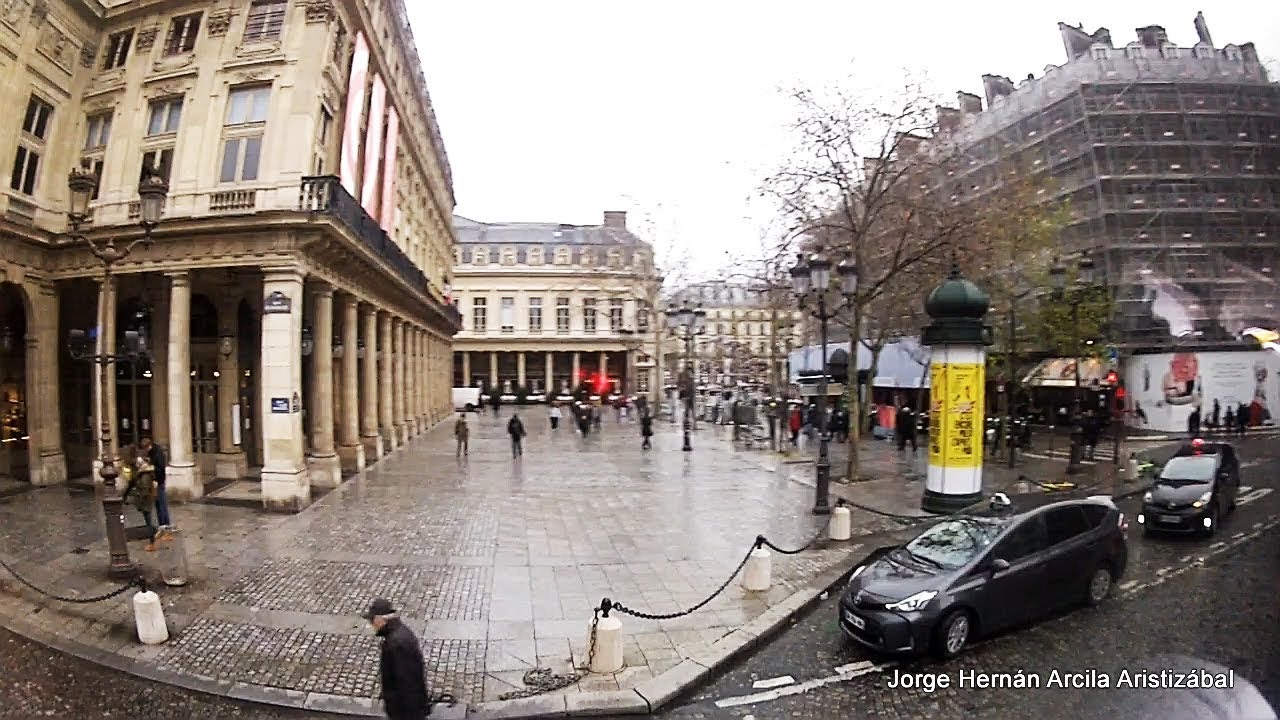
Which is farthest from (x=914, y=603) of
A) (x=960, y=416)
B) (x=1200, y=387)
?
(x=1200, y=387)

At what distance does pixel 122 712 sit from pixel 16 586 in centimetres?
568

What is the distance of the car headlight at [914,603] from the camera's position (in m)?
7.27

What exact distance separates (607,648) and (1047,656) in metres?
4.64

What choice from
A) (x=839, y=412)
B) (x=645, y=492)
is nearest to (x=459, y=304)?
(x=839, y=412)

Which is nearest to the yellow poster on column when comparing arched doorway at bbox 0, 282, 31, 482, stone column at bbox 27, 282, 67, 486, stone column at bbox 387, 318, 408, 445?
stone column at bbox 387, 318, 408, 445

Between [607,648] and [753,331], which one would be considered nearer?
[607,648]

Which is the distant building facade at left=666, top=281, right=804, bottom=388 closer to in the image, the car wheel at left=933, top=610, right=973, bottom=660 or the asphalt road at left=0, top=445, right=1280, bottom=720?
the asphalt road at left=0, top=445, right=1280, bottom=720

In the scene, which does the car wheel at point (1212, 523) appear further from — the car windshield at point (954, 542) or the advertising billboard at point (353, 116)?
the advertising billboard at point (353, 116)

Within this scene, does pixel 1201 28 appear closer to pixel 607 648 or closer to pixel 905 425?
pixel 607 648

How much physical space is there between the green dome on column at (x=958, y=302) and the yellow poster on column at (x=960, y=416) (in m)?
1.06

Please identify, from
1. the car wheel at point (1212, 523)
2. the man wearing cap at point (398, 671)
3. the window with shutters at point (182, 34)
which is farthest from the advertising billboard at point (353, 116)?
the car wheel at point (1212, 523)

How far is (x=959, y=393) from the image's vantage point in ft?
49.0

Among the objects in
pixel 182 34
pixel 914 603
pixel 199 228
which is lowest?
pixel 914 603

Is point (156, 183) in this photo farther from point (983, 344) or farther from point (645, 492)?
point (983, 344)
